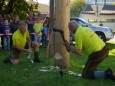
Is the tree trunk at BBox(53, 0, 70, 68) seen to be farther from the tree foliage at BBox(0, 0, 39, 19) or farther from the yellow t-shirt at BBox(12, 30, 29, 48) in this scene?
the tree foliage at BBox(0, 0, 39, 19)

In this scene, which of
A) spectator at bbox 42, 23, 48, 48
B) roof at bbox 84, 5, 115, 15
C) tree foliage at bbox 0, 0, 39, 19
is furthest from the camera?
roof at bbox 84, 5, 115, 15

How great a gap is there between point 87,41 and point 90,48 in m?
0.21

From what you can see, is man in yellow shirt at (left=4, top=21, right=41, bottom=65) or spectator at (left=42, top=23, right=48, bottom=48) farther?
spectator at (left=42, top=23, right=48, bottom=48)

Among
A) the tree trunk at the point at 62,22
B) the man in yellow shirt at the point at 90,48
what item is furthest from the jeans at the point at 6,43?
the man in yellow shirt at the point at 90,48

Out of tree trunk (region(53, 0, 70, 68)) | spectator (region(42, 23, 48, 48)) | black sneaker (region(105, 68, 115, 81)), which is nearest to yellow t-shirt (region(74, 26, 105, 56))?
black sneaker (region(105, 68, 115, 81))

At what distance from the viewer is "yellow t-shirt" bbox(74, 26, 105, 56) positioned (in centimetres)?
868

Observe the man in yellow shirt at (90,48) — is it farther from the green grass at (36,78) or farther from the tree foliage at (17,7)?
the tree foliage at (17,7)

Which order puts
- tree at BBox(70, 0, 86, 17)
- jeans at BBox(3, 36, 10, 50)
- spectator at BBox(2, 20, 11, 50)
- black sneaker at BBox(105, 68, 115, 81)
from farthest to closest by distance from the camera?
tree at BBox(70, 0, 86, 17), jeans at BBox(3, 36, 10, 50), spectator at BBox(2, 20, 11, 50), black sneaker at BBox(105, 68, 115, 81)

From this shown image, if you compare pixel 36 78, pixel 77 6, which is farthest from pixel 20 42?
pixel 77 6

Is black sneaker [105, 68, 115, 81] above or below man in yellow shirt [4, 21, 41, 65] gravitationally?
below

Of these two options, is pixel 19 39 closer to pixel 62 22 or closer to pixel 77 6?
pixel 62 22

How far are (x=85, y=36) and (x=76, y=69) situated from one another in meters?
2.27

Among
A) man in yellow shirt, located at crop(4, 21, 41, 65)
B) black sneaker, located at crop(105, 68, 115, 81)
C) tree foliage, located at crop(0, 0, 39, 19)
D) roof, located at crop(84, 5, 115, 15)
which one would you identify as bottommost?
roof, located at crop(84, 5, 115, 15)

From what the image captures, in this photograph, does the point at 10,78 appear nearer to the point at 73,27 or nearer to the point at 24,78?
the point at 24,78
